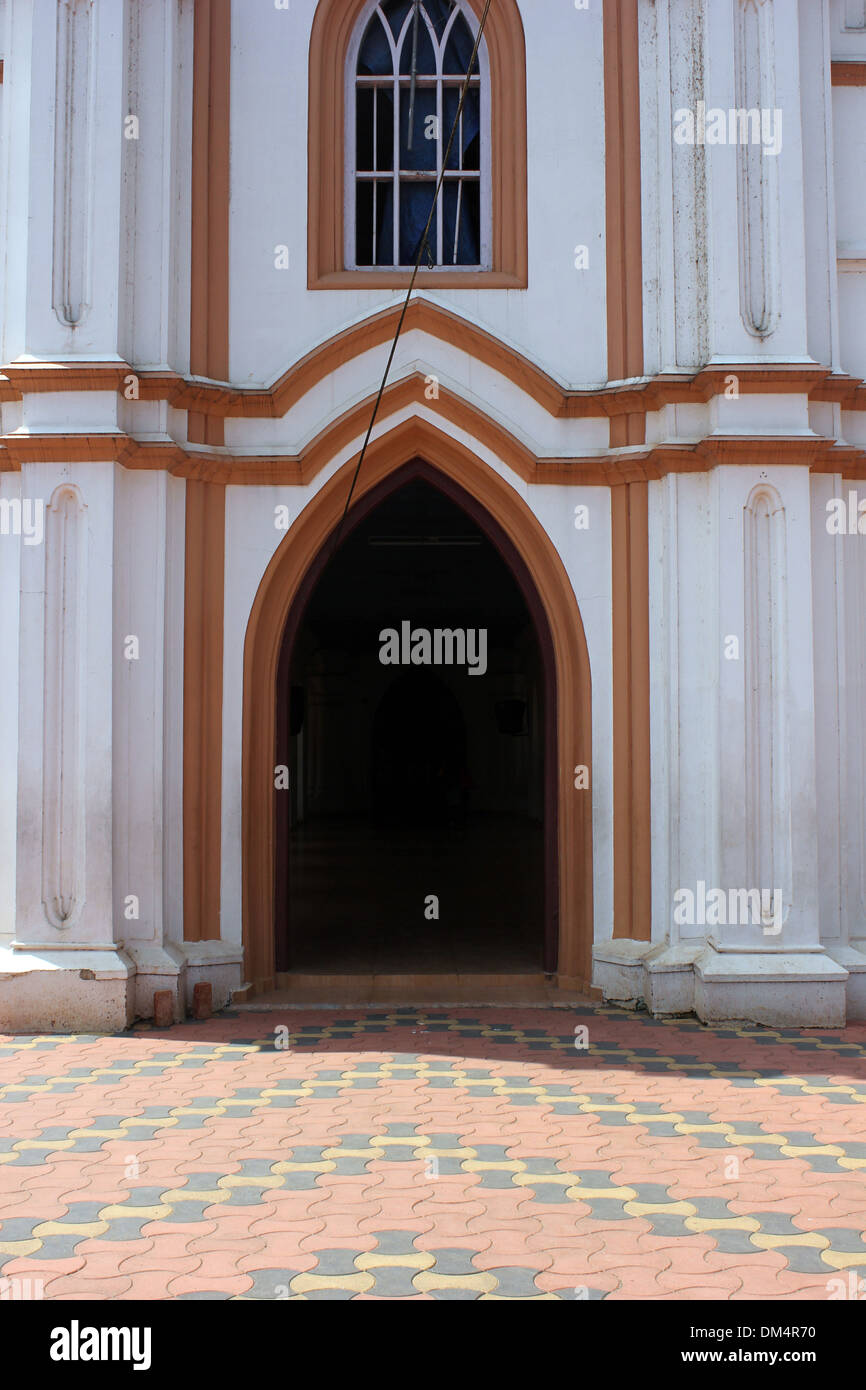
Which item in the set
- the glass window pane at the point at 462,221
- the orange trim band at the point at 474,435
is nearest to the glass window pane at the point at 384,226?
the glass window pane at the point at 462,221

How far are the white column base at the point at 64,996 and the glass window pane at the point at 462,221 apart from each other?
194 inches

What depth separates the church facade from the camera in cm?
711

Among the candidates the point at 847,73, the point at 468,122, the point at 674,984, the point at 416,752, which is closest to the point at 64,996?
the point at 674,984

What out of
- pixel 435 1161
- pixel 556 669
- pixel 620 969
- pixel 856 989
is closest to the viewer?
pixel 435 1161

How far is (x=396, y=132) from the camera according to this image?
818cm

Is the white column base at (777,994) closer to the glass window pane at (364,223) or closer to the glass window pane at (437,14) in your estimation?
the glass window pane at (364,223)

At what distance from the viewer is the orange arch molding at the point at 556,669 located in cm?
772

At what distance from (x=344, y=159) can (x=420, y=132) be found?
0.55 meters

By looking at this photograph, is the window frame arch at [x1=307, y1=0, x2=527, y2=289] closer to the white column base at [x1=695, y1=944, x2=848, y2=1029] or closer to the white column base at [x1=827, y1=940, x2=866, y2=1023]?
the white column base at [x1=695, y1=944, x2=848, y2=1029]

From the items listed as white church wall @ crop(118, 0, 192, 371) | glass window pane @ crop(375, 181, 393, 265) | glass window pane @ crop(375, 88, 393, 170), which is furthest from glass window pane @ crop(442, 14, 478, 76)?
white church wall @ crop(118, 0, 192, 371)

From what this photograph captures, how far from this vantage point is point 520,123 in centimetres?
794

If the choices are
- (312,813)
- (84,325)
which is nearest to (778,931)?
(84,325)

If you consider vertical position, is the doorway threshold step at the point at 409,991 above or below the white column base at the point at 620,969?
below

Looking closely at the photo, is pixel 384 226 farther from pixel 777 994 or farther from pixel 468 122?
pixel 777 994
